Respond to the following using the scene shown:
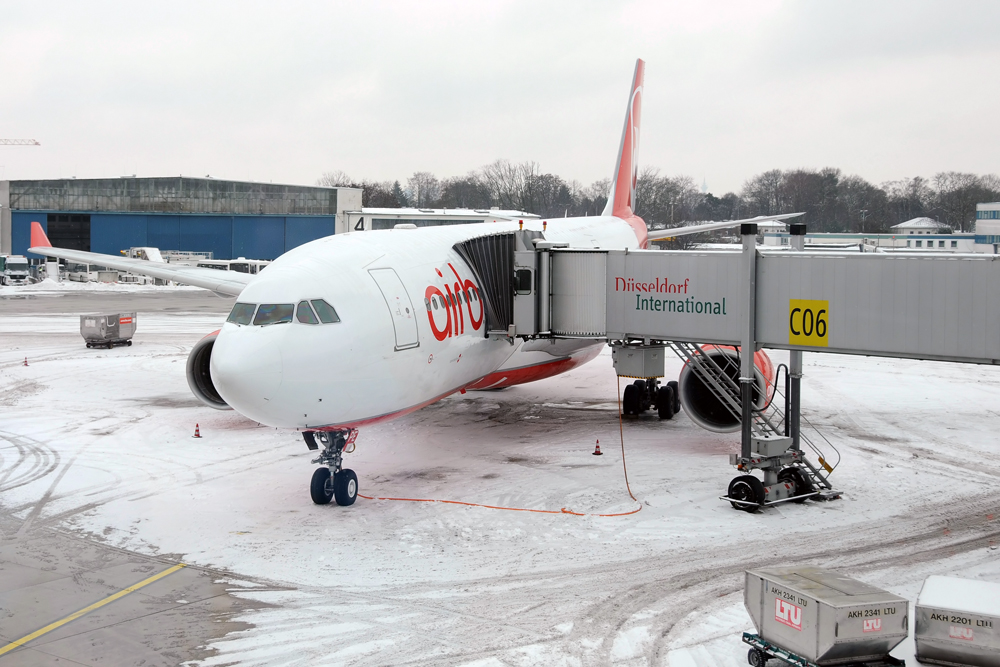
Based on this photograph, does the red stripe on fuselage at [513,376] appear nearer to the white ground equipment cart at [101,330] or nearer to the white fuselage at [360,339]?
the white fuselage at [360,339]

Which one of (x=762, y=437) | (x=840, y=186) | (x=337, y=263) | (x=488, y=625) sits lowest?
(x=488, y=625)

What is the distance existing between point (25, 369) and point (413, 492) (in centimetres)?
1945

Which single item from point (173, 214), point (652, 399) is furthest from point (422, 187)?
point (652, 399)

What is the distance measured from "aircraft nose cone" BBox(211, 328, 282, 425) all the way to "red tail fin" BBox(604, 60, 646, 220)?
59.2ft

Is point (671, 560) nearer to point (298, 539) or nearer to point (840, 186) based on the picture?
point (298, 539)

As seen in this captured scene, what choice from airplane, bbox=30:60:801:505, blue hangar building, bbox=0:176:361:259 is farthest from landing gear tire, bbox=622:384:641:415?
blue hangar building, bbox=0:176:361:259

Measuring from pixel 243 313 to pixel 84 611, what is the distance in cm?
494

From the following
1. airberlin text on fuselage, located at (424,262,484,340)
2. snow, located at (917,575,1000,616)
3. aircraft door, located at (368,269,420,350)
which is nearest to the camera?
snow, located at (917,575,1000,616)

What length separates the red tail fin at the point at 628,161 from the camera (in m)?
29.9

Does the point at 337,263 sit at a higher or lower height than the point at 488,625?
higher

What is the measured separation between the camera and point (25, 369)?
98.4 feet

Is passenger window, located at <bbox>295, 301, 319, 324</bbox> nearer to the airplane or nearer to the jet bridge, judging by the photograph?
the airplane

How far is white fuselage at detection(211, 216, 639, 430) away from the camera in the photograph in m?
13.7

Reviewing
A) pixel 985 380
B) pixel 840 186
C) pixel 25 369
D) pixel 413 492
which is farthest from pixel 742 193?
pixel 413 492
